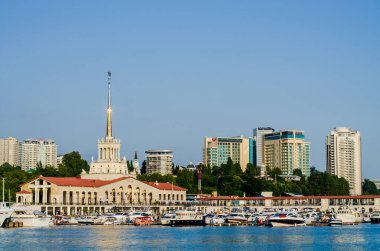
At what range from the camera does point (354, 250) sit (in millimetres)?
74375

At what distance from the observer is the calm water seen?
250 feet

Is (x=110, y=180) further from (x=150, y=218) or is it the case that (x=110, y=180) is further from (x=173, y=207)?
(x=150, y=218)

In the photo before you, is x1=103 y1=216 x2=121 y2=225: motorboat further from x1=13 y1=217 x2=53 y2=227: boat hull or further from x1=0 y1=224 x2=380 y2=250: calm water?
x1=0 y1=224 x2=380 y2=250: calm water

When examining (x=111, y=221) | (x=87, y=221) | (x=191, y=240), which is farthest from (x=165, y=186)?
(x=191, y=240)

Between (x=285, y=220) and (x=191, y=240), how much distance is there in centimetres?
3363

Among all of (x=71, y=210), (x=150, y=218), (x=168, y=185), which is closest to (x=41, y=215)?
(x=150, y=218)

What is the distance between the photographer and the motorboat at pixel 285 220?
116 meters

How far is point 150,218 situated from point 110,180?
110 ft

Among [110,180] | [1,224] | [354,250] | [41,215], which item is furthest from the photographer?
[110,180]

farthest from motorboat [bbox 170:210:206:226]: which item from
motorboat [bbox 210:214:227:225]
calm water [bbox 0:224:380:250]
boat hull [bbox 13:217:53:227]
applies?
calm water [bbox 0:224:380:250]

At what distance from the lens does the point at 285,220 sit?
116 m

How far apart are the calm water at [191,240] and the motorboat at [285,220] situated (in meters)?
13.5

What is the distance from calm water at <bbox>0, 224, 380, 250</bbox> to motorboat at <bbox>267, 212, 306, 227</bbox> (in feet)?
44.2

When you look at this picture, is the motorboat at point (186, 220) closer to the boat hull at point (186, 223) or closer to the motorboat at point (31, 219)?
the boat hull at point (186, 223)
